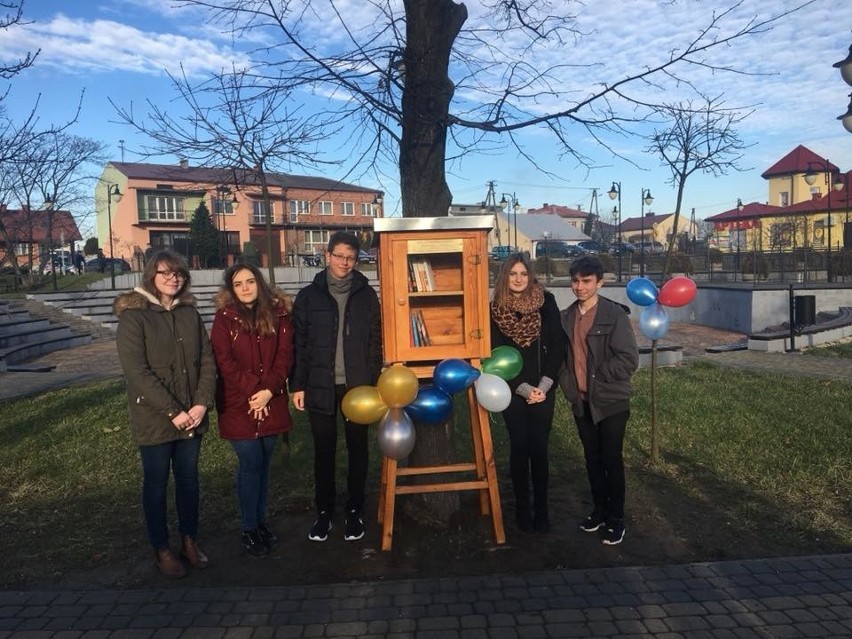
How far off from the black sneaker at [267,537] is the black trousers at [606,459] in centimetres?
211

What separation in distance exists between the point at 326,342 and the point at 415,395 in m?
0.66

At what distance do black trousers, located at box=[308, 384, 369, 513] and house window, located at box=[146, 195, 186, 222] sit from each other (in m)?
56.8

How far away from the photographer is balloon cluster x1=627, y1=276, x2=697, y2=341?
5.53m

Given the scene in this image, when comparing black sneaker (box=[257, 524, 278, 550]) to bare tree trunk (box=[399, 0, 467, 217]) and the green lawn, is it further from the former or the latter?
bare tree trunk (box=[399, 0, 467, 217])

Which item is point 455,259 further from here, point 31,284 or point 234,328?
point 31,284

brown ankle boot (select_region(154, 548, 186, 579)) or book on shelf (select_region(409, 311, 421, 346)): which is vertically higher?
book on shelf (select_region(409, 311, 421, 346))

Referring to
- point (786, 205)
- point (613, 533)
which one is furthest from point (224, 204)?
point (786, 205)

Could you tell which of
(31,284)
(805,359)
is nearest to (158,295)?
(805,359)

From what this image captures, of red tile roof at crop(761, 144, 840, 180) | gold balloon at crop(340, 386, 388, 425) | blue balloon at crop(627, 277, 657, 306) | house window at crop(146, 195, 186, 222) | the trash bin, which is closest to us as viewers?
gold balloon at crop(340, 386, 388, 425)

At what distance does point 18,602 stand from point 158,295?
179cm

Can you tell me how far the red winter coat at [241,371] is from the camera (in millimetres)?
4180

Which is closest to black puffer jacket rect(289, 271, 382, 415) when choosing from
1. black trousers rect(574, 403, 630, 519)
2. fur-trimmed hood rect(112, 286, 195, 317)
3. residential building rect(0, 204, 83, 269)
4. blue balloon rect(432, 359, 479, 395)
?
blue balloon rect(432, 359, 479, 395)

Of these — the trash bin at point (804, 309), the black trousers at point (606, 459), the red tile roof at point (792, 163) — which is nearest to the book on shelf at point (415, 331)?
the black trousers at point (606, 459)

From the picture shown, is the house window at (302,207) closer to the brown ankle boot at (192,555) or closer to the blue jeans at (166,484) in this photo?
the blue jeans at (166,484)
